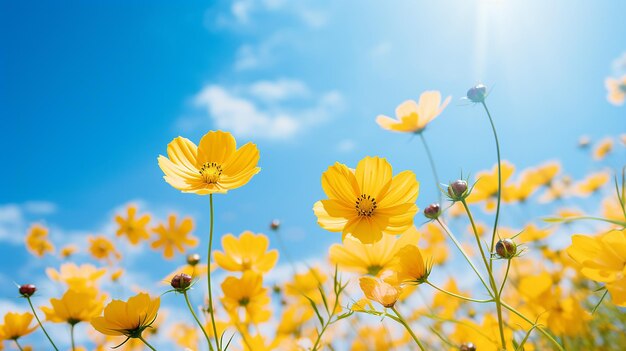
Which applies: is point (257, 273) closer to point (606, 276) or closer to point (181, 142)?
point (181, 142)

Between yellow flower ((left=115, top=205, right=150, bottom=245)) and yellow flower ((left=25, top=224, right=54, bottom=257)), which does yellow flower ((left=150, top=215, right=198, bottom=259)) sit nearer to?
yellow flower ((left=115, top=205, right=150, bottom=245))

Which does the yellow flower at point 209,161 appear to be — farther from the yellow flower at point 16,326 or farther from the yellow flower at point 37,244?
the yellow flower at point 37,244

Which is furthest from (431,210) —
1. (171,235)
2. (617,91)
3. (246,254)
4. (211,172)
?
(617,91)

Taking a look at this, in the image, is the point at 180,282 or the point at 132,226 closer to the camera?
the point at 180,282

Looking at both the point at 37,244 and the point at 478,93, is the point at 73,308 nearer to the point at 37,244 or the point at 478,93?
the point at 478,93

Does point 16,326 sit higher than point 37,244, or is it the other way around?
point 37,244

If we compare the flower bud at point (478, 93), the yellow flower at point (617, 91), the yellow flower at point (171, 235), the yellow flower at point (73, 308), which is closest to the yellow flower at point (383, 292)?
the flower bud at point (478, 93)

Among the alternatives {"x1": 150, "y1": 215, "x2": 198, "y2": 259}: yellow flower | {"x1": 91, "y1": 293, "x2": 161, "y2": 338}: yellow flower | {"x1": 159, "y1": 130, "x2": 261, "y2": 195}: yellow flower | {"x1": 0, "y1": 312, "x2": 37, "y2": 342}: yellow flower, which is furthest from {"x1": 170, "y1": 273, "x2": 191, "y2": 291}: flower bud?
{"x1": 150, "y1": 215, "x2": 198, "y2": 259}: yellow flower
